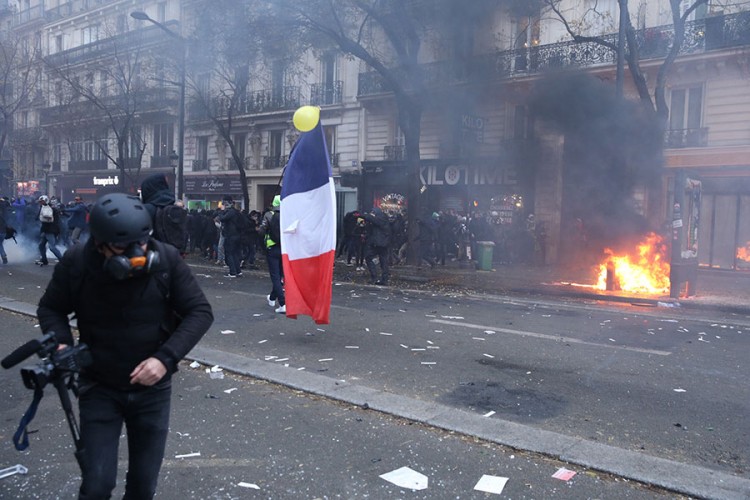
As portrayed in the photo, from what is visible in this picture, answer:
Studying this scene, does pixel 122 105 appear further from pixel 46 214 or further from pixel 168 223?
pixel 168 223

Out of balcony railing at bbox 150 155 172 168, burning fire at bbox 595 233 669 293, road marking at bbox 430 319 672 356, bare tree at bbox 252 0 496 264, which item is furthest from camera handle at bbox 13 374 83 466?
→ balcony railing at bbox 150 155 172 168

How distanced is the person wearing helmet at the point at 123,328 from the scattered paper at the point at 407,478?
4.45ft

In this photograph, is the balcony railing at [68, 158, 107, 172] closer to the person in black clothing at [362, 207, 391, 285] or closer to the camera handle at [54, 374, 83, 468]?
the person in black clothing at [362, 207, 391, 285]

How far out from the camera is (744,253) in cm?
1555

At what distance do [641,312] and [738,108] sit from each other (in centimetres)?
963

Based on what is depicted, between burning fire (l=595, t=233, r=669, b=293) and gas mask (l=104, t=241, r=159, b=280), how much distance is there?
11122mm

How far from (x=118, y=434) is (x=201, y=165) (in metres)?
29.6

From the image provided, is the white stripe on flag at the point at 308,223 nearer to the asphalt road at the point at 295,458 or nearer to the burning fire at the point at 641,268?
the asphalt road at the point at 295,458

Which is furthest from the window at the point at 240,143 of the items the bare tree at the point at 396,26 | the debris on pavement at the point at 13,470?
the debris on pavement at the point at 13,470

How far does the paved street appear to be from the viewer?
153 inches

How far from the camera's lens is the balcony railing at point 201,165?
30.2 meters

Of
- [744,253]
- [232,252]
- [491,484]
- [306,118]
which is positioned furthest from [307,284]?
[744,253]

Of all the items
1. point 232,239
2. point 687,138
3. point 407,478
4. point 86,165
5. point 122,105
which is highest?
point 122,105

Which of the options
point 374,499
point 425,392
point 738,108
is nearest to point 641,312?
point 425,392
